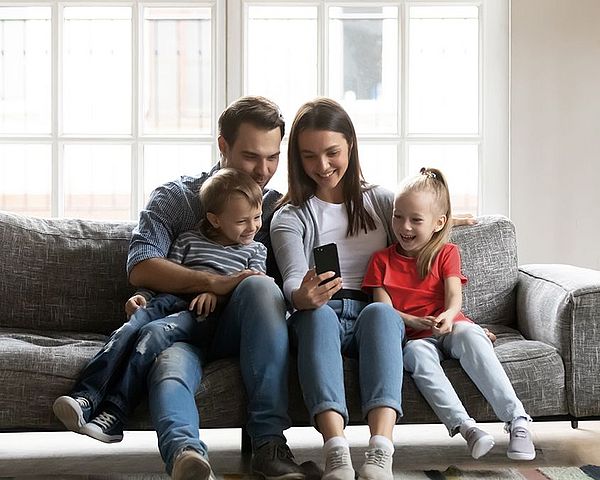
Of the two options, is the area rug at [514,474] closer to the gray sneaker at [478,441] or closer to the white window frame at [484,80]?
the gray sneaker at [478,441]

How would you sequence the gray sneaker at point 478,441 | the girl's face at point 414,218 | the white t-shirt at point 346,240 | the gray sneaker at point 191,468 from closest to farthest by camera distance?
the gray sneaker at point 191,468
the gray sneaker at point 478,441
the girl's face at point 414,218
the white t-shirt at point 346,240

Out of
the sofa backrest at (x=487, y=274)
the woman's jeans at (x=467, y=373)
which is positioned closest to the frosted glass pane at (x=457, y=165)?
the sofa backrest at (x=487, y=274)

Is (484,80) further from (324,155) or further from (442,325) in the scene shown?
(442,325)

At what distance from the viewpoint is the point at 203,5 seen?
4180 millimetres

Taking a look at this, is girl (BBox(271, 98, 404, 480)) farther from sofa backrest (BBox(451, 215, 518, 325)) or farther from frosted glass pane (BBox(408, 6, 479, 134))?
frosted glass pane (BBox(408, 6, 479, 134))

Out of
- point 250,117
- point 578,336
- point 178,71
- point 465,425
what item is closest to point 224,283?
point 250,117

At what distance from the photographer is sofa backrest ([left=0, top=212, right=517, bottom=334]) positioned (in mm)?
3182

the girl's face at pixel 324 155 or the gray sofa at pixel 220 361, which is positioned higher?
the girl's face at pixel 324 155

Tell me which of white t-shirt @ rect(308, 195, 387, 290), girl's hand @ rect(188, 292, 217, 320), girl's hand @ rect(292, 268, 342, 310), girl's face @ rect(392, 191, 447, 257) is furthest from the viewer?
white t-shirt @ rect(308, 195, 387, 290)

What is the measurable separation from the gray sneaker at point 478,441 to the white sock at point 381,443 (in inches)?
8.8

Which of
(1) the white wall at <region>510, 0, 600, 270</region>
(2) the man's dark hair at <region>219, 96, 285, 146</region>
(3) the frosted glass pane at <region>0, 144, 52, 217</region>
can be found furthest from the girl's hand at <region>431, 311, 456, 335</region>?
(3) the frosted glass pane at <region>0, 144, 52, 217</region>

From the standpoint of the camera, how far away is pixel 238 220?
2.86 m

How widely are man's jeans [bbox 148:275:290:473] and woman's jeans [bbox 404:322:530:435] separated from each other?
0.35 m

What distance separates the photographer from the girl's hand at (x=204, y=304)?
109 inches
